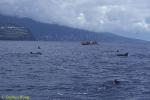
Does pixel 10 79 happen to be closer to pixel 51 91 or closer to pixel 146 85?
pixel 51 91

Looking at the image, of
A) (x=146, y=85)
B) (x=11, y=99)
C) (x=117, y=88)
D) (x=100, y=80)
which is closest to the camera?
(x=11, y=99)

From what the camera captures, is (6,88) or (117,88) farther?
(117,88)

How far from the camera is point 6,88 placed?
217ft

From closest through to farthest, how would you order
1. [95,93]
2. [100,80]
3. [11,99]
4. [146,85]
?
[11,99]
[95,93]
[146,85]
[100,80]

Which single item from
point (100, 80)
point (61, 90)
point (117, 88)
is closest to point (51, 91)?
point (61, 90)

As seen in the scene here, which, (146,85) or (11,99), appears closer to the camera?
(11,99)

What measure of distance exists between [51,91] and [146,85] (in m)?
22.5

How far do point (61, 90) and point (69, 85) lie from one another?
21.0ft

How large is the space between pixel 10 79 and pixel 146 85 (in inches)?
1156

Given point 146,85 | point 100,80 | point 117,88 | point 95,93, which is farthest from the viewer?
point 100,80

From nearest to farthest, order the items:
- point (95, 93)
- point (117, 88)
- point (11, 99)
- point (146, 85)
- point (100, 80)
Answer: point (11, 99)
point (95, 93)
point (117, 88)
point (146, 85)
point (100, 80)

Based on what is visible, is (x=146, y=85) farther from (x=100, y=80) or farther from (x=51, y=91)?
(x=51, y=91)

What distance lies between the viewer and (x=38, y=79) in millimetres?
79750

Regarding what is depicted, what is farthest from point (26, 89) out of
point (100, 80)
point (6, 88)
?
point (100, 80)
